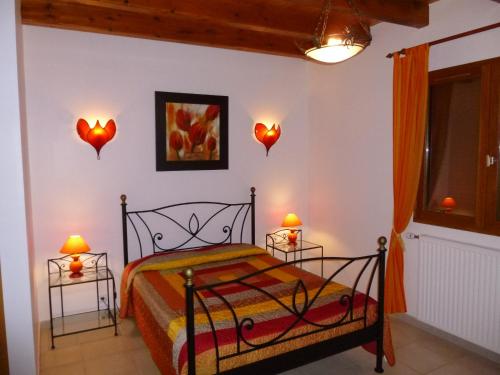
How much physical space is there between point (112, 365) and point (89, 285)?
1021 mm

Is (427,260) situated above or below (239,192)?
below

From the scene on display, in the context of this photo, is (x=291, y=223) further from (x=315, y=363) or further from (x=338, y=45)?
(x=338, y=45)

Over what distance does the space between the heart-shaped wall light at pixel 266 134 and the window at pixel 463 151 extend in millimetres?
1670

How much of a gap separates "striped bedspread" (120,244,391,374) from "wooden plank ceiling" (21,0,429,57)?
1859 millimetres

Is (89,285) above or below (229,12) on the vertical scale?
below

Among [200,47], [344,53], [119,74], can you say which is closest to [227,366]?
[344,53]

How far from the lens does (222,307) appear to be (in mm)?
2570

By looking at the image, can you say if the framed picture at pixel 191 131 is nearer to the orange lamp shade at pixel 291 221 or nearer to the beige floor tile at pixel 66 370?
the orange lamp shade at pixel 291 221

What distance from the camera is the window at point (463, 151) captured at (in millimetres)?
2898

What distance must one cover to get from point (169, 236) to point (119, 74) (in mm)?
1679

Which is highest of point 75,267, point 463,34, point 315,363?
point 463,34

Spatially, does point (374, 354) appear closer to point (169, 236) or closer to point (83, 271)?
point (169, 236)

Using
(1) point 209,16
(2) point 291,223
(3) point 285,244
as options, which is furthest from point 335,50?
(3) point 285,244

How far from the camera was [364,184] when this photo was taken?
13.2ft
